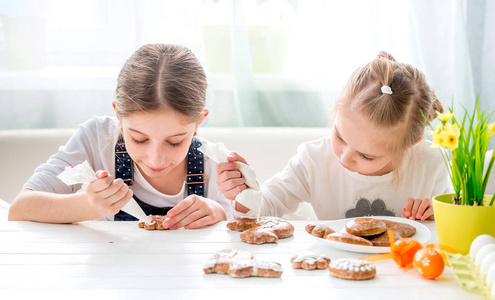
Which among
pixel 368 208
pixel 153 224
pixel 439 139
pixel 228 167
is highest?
A: pixel 439 139

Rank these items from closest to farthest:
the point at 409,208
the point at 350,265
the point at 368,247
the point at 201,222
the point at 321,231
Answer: the point at 350,265 < the point at 368,247 < the point at 321,231 < the point at 201,222 < the point at 409,208

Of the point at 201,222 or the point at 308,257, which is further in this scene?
Answer: the point at 201,222

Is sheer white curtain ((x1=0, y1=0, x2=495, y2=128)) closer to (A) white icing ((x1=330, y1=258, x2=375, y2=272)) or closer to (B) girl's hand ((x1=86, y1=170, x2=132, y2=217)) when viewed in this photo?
(B) girl's hand ((x1=86, y1=170, x2=132, y2=217))

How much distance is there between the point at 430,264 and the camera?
0.96 metres

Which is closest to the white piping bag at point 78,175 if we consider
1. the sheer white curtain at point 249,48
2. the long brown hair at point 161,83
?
the long brown hair at point 161,83

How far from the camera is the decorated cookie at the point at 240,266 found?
0.96m

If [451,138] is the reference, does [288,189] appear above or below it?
below

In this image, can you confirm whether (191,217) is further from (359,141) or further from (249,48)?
(249,48)

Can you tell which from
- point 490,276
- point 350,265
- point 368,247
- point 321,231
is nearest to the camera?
point 490,276

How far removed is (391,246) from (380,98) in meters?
0.55

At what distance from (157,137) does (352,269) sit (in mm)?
631

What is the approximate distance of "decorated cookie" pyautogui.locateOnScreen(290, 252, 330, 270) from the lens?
1.01 m

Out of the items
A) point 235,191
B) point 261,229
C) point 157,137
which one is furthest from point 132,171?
point 261,229

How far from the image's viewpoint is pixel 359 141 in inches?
58.7
